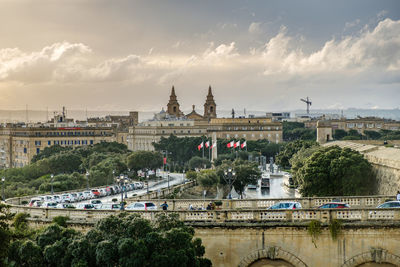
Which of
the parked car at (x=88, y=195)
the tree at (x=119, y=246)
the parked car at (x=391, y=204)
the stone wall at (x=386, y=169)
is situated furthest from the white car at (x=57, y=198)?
the parked car at (x=391, y=204)

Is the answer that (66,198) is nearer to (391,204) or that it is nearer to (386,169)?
(386,169)

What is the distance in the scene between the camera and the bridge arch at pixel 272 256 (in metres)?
23.1

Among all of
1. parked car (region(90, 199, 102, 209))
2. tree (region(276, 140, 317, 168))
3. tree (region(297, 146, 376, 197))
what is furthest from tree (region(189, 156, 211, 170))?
parked car (region(90, 199, 102, 209))

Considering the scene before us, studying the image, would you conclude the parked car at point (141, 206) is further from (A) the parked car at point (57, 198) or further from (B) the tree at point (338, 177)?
(B) the tree at point (338, 177)

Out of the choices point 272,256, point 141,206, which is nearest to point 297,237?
point 272,256

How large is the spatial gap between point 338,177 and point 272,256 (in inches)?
937

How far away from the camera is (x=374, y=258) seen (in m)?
22.6

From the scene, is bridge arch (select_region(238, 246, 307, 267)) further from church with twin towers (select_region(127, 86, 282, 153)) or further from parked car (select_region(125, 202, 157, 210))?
church with twin towers (select_region(127, 86, 282, 153))

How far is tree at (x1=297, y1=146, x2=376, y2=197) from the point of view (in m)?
44.8

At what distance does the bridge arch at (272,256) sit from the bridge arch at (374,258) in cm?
172

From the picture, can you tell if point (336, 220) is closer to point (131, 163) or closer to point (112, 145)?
point (131, 163)

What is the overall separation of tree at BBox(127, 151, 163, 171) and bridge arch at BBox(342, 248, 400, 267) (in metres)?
65.0

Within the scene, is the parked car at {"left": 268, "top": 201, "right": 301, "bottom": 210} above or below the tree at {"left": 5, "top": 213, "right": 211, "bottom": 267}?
above

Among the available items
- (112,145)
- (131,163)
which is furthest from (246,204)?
(112,145)
